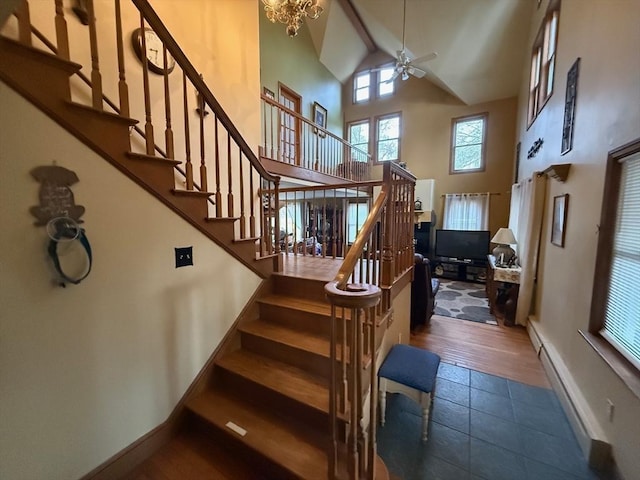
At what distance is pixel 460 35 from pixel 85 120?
20.9 ft

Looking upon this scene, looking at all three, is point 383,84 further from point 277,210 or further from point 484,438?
point 484,438

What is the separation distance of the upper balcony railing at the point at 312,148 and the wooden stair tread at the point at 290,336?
3082 millimetres

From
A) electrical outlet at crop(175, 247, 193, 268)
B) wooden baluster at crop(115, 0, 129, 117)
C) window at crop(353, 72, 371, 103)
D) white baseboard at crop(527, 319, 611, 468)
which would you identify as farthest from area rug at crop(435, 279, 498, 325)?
window at crop(353, 72, 371, 103)

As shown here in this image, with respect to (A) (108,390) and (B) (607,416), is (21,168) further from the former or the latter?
(B) (607,416)

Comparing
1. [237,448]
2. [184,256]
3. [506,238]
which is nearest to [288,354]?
[237,448]

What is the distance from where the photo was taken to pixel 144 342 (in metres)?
1.61

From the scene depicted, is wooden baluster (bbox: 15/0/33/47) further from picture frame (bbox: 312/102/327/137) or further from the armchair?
picture frame (bbox: 312/102/327/137)

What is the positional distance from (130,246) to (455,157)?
7.73 meters

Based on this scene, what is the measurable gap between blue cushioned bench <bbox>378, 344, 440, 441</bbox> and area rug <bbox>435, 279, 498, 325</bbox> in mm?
2567

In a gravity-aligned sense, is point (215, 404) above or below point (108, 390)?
below

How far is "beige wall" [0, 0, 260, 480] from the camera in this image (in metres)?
1.17

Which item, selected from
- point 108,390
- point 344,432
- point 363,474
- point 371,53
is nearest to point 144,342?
point 108,390

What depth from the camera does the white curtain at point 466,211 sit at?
22.4 feet

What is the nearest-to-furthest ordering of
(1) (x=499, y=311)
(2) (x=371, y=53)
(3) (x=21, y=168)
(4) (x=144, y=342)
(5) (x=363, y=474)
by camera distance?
(3) (x=21, y=168) → (5) (x=363, y=474) → (4) (x=144, y=342) → (1) (x=499, y=311) → (2) (x=371, y=53)
